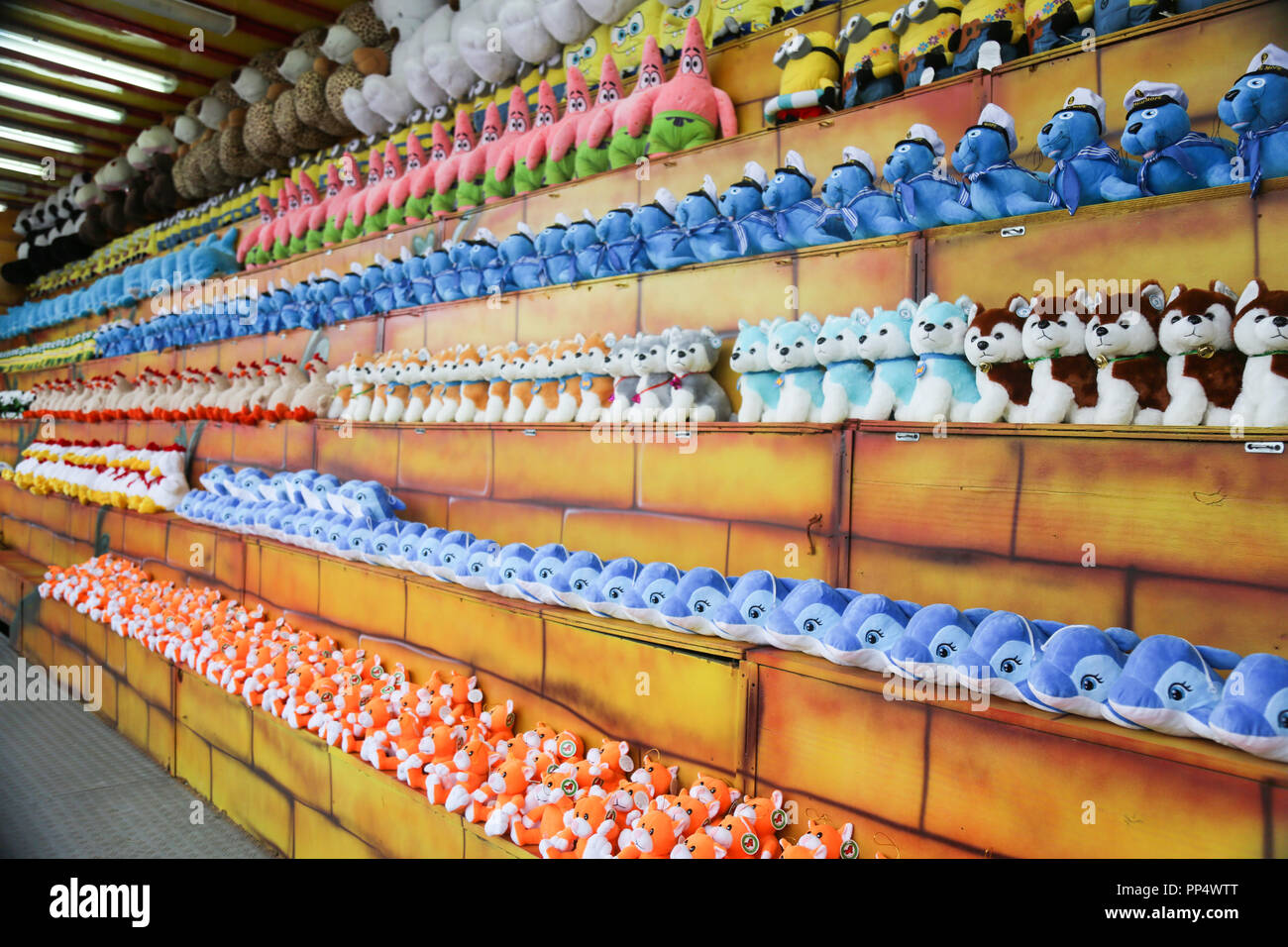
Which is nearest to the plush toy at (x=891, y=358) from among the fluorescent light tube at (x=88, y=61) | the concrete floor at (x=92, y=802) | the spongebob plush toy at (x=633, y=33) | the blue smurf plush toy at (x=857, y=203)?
the blue smurf plush toy at (x=857, y=203)

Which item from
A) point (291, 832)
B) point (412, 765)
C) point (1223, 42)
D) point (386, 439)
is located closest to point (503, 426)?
point (386, 439)

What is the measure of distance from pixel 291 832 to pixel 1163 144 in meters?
3.08

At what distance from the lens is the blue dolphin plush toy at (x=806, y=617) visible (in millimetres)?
1653

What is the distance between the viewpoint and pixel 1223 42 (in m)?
1.80

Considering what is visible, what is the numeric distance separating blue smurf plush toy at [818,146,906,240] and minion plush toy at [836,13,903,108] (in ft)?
1.16

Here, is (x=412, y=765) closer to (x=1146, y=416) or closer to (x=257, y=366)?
(x=1146, y=416)

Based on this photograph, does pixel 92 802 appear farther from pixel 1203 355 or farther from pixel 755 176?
pixel 1203 355

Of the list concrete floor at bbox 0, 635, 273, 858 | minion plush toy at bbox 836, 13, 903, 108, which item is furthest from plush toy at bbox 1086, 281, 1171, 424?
concrete floor at bbox 0, 635, 273, 858

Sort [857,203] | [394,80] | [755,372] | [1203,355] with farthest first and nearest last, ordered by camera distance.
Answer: [394,80] < [755,372] < [857,203] < [1203,355]

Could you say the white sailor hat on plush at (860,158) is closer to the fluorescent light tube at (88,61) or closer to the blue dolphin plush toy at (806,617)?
the blue dolphin plush toy at (806,617)

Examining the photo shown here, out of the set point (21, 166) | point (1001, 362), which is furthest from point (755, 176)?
point (21, 166)

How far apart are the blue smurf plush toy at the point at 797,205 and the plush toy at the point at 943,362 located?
0.49 m

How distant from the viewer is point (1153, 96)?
5.34 feet

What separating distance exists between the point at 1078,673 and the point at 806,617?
51 cm
